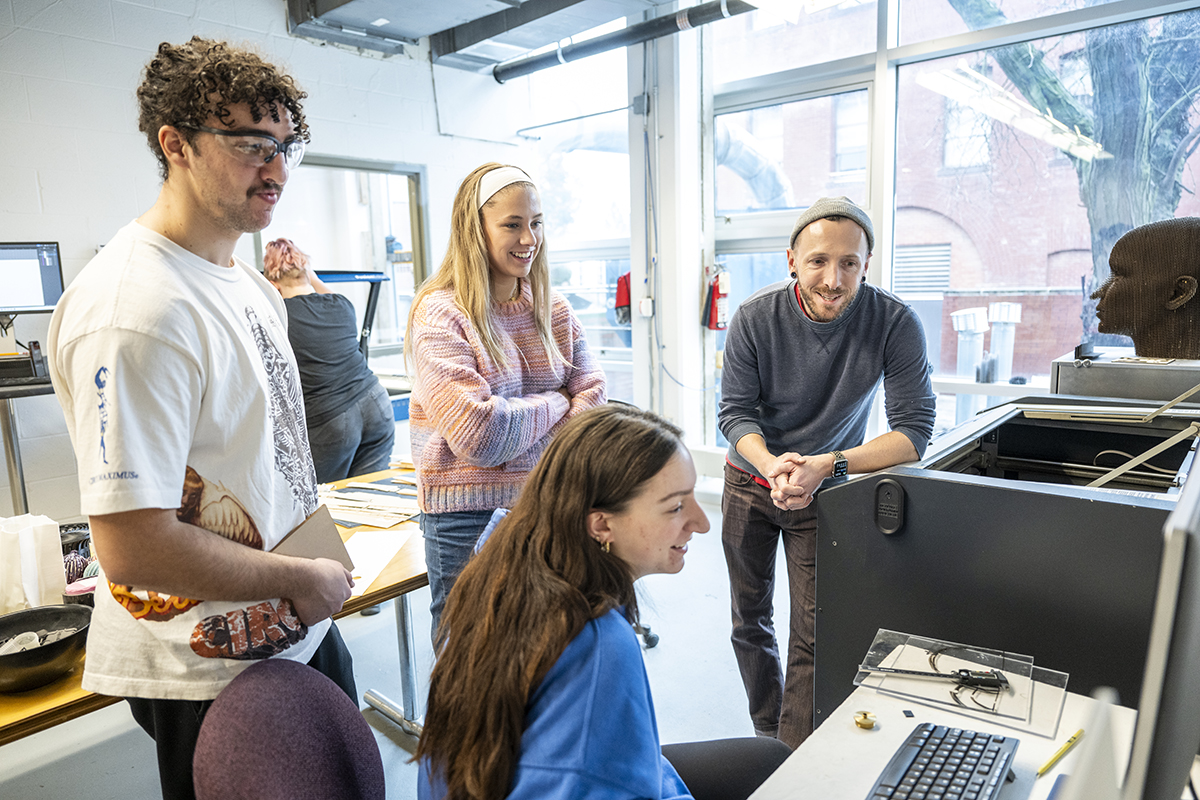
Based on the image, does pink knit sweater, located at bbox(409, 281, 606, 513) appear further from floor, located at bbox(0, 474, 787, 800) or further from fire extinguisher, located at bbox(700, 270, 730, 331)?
fire extinguisher, located at bbox(700, 270, 730, 331)

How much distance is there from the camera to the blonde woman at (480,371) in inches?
56.6

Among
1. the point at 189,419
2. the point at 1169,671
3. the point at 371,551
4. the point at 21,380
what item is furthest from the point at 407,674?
the point at 1169,671

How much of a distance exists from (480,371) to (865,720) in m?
0.91

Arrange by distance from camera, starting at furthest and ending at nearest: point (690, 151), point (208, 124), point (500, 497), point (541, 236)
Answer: point (690, 151) → point (541, 236) → point (500, 497) → point (208, 124)

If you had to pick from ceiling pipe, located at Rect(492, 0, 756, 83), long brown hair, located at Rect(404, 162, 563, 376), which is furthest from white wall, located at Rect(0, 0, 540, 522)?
long brown hair, located at Rect(404, 162, 563, 376)

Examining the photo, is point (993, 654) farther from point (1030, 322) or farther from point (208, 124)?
point (1030, 322)

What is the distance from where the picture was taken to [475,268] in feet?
5.02

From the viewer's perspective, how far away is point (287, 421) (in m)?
1.12

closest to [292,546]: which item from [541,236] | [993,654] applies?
[541,236]

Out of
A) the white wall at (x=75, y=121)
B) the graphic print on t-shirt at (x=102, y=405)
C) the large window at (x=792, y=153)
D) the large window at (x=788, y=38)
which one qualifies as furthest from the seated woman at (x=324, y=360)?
the large window at (x=792, y=153)

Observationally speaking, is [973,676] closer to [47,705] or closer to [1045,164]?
[47,705]

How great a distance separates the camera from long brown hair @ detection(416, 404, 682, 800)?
2.62 ft

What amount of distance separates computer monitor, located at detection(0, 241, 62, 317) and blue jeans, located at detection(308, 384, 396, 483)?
129 centimetres

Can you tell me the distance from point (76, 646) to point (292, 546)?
18.1 inches
